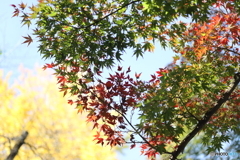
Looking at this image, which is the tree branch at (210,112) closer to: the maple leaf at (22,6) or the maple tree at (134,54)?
the maple tree at (134,54)

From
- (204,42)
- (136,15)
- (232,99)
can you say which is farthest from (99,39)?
(232,99)

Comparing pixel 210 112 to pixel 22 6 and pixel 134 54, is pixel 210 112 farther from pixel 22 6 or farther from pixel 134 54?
pixel 22 6

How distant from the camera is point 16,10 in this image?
8.97 ft

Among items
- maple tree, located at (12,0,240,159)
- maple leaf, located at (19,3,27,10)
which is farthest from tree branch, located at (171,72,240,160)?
maple leaf, located at (19,3,27,10)

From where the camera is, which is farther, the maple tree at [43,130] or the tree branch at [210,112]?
the maple tree at [43,130]

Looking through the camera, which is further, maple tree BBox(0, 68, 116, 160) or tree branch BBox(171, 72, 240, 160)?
maple tree BBox(0, 68, 116, 160)

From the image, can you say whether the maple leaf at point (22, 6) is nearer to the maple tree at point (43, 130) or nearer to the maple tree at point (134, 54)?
the maple tree at point (134, 54)

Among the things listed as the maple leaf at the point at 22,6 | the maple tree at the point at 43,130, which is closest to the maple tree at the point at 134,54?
the maple leaf at the point at 22,6

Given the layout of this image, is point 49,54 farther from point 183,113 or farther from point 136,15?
point 183,113

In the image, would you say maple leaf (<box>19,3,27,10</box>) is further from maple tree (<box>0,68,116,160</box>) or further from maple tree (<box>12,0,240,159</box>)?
maple tree (<box>0,68,116,160</box>)

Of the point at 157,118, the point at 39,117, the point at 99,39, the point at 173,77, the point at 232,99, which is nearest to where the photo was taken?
the point at 173,77

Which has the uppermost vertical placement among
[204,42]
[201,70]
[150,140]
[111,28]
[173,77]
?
[204,42]

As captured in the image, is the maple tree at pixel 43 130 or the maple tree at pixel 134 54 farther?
the maple tree at pixel 43 130

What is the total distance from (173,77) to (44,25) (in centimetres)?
141
